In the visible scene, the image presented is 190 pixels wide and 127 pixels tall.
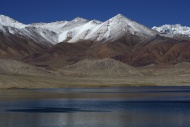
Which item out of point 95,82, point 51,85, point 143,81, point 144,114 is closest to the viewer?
point 144,114

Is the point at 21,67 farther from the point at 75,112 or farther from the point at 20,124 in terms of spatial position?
the point at 20,124

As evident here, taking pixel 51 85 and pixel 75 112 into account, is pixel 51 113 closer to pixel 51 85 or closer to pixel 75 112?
pixel 75 112

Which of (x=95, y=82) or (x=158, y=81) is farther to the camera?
(x=158, y=81)

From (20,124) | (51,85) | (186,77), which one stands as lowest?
(20,124)

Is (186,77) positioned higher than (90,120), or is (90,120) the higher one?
(186,77)

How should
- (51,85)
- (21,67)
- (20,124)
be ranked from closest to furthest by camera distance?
1. (20,124)
2. (51,85)
3. (21,67)

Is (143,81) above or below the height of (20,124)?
above

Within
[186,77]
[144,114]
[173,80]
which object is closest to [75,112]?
[144,114]

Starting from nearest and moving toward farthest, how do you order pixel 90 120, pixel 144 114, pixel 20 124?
1. pixel 20 124
2. pixel 90 120
3. pixel 144 114

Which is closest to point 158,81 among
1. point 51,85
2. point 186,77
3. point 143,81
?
point 143,81
